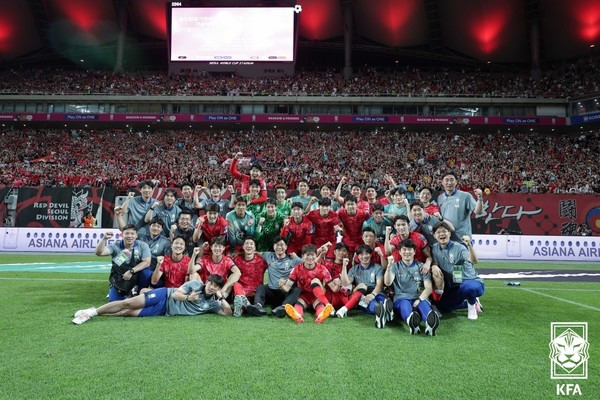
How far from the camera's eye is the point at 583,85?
34.4 m

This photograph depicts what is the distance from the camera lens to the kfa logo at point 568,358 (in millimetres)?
3600

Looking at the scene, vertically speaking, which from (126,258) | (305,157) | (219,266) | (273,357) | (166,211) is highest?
(305,157)

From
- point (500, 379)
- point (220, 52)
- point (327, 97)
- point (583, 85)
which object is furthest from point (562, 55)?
point (500, 379)

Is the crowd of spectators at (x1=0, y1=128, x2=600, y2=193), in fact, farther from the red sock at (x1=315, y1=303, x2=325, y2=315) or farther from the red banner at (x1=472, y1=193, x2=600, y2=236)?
the red sock at (x1=315, y1=303, x2=325, y2=315)

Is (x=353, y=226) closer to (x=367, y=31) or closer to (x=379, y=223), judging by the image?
(x=379, y=223)

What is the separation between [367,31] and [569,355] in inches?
1627

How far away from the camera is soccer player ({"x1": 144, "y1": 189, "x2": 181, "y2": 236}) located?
7.96 m

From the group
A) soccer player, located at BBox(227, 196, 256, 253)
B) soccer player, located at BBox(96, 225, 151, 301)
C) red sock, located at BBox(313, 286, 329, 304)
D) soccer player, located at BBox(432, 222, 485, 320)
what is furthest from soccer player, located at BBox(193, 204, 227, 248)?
soccer player, located at BBox(432, 222, 485, 320)

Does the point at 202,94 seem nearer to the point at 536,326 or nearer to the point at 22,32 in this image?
the point at 22,32

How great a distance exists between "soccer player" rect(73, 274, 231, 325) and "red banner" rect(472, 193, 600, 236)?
19.6 m

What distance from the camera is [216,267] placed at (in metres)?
6.80

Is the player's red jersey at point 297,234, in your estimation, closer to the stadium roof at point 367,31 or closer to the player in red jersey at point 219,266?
the player in red jersey at point 219,266

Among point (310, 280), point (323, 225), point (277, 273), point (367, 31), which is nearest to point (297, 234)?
point (323, 225)

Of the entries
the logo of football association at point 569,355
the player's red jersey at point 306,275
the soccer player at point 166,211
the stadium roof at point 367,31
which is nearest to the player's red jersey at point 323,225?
the player's red jersey at point 306,275
